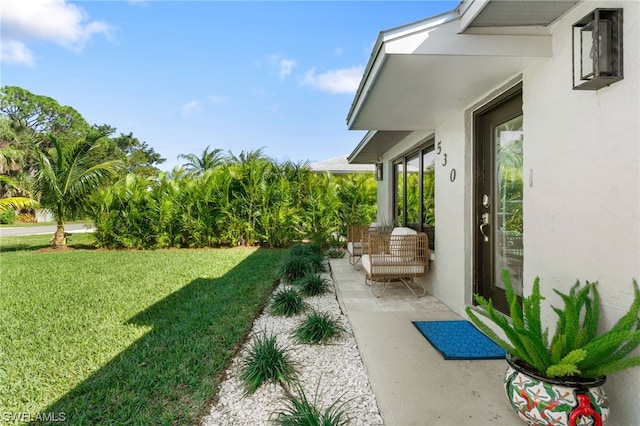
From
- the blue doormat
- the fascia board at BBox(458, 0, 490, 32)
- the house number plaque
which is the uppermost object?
the fascia board at BBox(458, 0, 490, 32)

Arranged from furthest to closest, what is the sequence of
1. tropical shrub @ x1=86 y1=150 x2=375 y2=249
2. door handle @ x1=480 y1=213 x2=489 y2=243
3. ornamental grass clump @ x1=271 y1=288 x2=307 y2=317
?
tropical shrub @ x1=86 y1=150 x2=375 y2=249, ornamental grass clump @ x1=271 y1=288 x2=307 y2=317, door handle @ x1=480 y1=213 x2=489 y2=243

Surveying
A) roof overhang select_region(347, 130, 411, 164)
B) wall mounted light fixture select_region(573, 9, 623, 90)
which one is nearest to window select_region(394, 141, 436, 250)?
roof overhang select_region(347, 130, 411, 164)

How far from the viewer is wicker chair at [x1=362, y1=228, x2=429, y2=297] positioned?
5641 millimetres

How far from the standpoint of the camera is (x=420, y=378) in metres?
2.97

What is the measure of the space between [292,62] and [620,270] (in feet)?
44.5

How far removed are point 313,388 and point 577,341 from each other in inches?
74.8

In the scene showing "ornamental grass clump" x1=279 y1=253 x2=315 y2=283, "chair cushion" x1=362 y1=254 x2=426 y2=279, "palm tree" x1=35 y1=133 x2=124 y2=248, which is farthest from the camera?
"palm tree" x1=35 y1=133 x2=124 y2=248

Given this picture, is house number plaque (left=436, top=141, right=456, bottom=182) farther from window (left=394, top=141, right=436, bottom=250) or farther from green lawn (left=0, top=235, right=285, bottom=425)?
green lawn (left=0, top=235, right=285, bottom=425)

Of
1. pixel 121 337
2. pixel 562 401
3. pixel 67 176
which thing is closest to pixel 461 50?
pixel 562 401

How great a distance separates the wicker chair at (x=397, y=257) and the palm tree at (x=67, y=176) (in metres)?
10.6

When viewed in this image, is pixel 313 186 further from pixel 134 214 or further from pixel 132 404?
pixel 132 404

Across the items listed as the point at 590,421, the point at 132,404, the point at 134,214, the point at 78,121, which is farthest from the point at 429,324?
the point at 78,121

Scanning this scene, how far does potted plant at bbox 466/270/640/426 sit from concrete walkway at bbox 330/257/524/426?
0.42 metres

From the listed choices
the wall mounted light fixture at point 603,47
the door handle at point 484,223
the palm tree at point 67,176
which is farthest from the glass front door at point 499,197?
the palm tree at point 67,176
